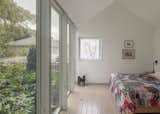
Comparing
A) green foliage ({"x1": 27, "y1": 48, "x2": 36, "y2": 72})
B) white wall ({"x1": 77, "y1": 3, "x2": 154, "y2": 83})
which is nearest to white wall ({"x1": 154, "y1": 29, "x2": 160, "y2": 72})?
white wall ({"x1": 77, "y1": 3, "x2": 154, "y2": 83})

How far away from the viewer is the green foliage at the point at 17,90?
1.50 meters

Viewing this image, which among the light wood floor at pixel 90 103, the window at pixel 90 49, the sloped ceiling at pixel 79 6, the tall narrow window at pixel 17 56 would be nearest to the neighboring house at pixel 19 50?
the tall narrow window at pixel 17 56

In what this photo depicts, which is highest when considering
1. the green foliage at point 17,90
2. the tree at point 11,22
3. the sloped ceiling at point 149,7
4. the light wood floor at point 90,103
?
the sloped ceiling at point 149,7

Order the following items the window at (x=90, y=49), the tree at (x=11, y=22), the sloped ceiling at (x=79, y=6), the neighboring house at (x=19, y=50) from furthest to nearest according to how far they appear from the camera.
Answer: the window at (x=90, y=49) → the sloped ceiling at (x=79, y=6) → the neighboring house at (x=19, y=50) → the tree at (x=11, y=22)

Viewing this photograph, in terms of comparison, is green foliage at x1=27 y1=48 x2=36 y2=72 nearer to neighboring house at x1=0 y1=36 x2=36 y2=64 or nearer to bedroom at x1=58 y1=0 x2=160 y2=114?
neighboring house at x1=0 y1=36 x2=36 y2=64

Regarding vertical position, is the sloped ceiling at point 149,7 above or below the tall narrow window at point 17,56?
above

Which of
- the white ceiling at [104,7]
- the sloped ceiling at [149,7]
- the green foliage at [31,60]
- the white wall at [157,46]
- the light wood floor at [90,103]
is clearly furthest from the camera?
the white wall at [157,46]

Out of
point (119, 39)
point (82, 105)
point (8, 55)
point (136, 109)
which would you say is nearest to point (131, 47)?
point (119, 39)

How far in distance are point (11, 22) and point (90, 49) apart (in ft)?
19.1

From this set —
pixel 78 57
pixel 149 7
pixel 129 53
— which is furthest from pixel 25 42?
pixel 129 53

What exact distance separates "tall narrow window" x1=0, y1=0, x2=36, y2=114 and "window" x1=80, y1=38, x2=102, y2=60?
5.09m

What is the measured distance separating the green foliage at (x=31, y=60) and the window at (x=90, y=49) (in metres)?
5.07

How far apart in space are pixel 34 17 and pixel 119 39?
212 inches

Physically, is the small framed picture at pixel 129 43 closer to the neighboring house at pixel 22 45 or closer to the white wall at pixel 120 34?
the white wall at pixel 120 34
